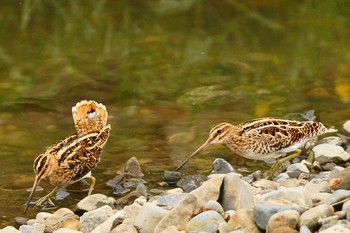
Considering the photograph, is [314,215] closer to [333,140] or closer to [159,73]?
[333,140]

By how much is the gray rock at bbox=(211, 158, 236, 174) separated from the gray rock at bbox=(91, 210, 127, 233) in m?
2.34

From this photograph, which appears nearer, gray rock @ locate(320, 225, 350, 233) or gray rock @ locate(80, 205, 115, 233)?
gray rock @ locate(320, 225, 350, 233)

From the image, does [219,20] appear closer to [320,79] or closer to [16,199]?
[320,79]

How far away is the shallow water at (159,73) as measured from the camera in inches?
448

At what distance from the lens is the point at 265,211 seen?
7129 millimetres

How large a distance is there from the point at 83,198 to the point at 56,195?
0.31 m

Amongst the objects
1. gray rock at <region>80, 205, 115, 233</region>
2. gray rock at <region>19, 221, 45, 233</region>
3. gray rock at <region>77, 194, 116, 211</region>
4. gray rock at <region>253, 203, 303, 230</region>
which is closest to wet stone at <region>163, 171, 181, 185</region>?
gray rock at <region>77, 194, 116, 211</region>

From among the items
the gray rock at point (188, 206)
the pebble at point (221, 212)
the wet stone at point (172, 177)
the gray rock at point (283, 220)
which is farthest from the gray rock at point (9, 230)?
the gray rock at point (283, 220)

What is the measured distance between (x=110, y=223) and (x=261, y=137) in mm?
2708

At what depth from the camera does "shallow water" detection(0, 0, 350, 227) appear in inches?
448

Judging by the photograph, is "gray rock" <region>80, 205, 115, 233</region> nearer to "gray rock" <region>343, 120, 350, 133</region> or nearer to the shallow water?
the shallow water

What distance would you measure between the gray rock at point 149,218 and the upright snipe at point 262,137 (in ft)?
8.63

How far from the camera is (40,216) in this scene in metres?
9.41

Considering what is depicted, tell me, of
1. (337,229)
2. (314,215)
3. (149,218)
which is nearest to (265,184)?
(149,218)
